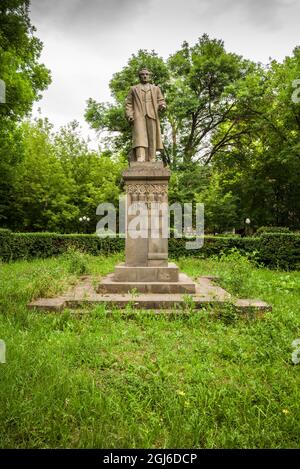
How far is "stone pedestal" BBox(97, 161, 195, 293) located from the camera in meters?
7.20

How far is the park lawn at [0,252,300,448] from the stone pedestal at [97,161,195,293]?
5.67 ft

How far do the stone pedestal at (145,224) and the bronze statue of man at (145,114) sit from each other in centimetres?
58

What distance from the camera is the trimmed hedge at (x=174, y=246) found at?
14.0m

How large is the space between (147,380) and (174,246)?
12.5 m

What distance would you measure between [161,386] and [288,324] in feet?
8.95

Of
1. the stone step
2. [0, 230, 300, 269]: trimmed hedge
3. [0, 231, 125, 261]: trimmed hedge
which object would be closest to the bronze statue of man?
the stone step

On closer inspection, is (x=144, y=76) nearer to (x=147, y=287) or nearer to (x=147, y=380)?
(x=147, y=287)

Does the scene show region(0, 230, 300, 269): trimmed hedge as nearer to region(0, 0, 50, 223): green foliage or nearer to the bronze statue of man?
region(0, 0, 50, 223): green foliage

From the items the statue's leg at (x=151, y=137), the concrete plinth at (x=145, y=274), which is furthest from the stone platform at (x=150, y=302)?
the statue's leg at (x=151, y=137)

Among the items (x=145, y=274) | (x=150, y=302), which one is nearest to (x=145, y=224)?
(x=145, y=274)

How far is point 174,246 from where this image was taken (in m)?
15.9

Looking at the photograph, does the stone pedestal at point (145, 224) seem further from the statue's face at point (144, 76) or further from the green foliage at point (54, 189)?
the green foliage at point (54, 189)

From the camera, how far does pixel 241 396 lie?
10.0 feet

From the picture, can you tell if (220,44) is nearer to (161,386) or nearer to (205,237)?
(205,237)
